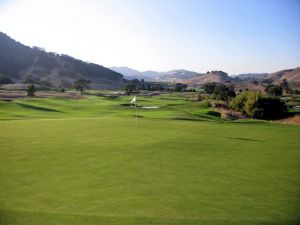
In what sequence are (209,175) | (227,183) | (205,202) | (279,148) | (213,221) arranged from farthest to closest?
(279,148) < (209,175) < (227,183) < (205,202) < (213,221)

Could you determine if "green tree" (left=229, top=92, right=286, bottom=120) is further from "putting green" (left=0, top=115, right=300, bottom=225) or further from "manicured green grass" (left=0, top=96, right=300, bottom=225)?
"putting green" (left=0, top=115, right=300, bottom=225)

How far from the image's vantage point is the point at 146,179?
41.8ft

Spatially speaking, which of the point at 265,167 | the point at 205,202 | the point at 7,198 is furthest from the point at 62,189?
the point at 265,167

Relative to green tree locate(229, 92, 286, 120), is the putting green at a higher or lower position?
higher

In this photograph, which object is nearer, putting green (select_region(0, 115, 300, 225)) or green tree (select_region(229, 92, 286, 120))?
putting green (select_region(0, 115, 300, 225))

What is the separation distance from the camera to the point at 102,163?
1486 centimetres

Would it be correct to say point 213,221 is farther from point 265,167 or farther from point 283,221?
point 265,167

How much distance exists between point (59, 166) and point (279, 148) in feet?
40.1

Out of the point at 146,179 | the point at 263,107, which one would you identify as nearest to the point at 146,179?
the point at 146,179

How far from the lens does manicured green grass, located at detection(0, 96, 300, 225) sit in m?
9.57

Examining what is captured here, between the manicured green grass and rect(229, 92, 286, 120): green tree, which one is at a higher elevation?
the manicured green grass

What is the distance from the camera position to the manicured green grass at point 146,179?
31.4 feet

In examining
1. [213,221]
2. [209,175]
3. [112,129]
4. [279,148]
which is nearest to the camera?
[213,221]

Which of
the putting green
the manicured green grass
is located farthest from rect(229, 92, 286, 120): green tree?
the putting green
